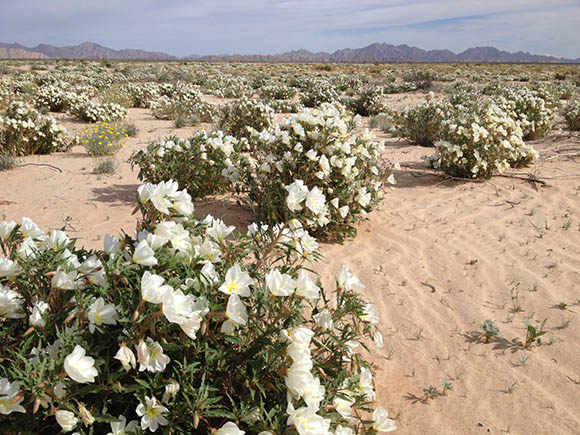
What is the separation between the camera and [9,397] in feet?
4.56

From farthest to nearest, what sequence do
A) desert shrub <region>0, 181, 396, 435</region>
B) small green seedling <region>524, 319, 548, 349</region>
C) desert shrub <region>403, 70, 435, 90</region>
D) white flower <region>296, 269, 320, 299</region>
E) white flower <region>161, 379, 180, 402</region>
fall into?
1. desert shrub <region>403, 70, 435, 90</region>
2. small green seedling <region>524, 319, 548, 349</region>
3. white flower <region>296, 269, 320, 299</region>
4. white flower <region>161, 379, 180, 402</region>
5. desert shrub <region>0, 181, 396, 435</region>

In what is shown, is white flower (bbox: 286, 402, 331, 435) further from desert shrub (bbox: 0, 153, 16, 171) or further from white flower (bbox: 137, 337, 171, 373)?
desert shrub (bbox: 0, 153, 16, 171)

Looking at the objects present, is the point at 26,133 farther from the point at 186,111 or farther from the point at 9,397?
the point at 9,397

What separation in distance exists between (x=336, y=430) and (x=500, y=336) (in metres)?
2.09

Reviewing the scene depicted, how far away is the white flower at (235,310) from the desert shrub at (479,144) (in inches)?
232

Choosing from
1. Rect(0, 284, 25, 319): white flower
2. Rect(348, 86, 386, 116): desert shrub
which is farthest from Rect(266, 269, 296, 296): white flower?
Rect(348, 86, 386, 116): desert shrub

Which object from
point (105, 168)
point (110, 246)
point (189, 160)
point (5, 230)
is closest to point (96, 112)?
point (105, 168)

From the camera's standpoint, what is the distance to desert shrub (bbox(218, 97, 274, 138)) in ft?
28.9

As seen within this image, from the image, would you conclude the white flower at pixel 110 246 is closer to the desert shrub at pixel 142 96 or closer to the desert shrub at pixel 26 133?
the desert shrub at pixel 26 133

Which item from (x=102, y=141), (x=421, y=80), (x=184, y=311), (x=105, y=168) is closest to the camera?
(x=184, y=311)

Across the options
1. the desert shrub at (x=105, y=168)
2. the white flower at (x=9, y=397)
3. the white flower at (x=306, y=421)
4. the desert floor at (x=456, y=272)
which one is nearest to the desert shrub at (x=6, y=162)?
the desert floor at (x=456, y=272)

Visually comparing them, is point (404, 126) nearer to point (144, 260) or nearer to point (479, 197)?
point (479, 197)

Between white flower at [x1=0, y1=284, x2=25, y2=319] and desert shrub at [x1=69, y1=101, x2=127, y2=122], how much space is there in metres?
10.6

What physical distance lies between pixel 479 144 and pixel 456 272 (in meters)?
3.40
